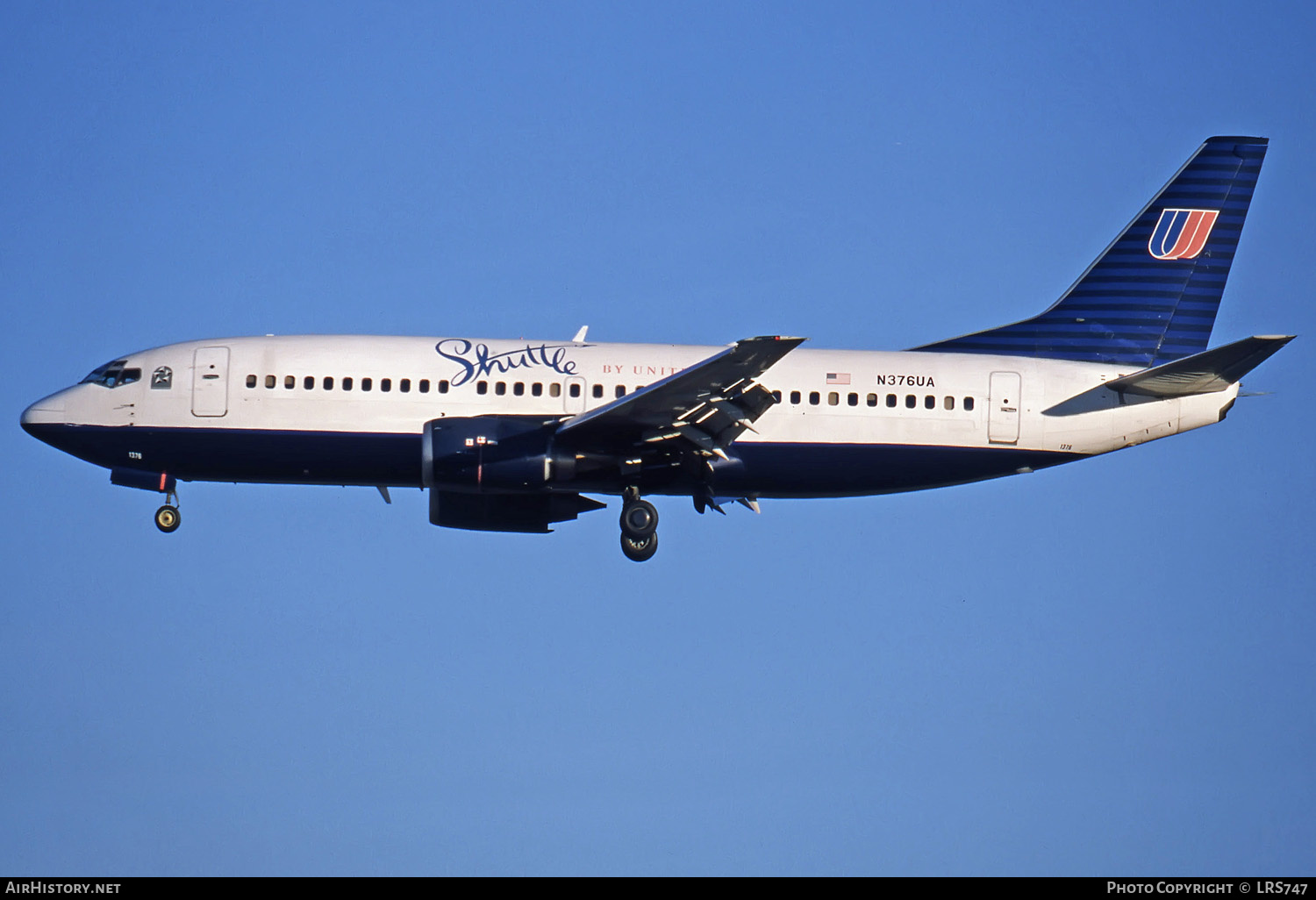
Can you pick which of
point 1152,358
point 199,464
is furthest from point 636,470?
point 1152,358

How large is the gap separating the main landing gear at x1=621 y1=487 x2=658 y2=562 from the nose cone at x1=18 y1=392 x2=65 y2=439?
12.6 metres

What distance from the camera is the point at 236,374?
3491 centimetres

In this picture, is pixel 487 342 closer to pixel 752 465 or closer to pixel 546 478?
pixel 546 478

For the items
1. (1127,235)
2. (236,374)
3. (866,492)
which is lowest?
(866,492)

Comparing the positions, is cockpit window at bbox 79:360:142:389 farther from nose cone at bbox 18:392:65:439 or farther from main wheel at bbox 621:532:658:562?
main wheel at bbox 621:532:658:562

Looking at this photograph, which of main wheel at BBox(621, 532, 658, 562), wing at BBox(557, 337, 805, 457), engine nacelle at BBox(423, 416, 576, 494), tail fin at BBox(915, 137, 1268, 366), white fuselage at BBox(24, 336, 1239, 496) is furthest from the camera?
tail fin at BBox(915, 137, 1268, 366)

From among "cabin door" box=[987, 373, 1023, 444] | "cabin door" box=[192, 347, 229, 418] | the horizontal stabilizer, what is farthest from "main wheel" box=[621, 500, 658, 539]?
the horizontal stabilizer

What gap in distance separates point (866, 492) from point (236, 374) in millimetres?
13901

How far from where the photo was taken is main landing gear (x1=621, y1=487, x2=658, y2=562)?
33.9 metres

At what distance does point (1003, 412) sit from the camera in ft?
116

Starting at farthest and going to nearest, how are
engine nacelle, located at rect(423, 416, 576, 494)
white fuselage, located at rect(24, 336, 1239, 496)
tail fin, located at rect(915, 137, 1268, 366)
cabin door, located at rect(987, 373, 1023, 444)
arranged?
1. tail fin, located at rect(915, 137, 1268, 366)
2. cabin door, located at rect(987, 373, 1023, 444)
3. white fuselage, located at rect(24, 336, 1239, 496)
4. engine nacelle, located at rect(423, 416, 576, 494)

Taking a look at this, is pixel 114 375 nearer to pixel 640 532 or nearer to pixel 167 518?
pixel 167 518

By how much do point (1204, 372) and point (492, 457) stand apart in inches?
581

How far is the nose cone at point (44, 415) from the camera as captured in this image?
3550cm
